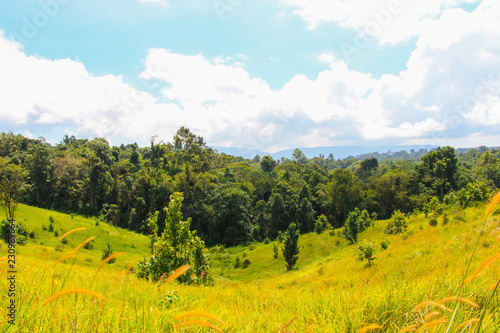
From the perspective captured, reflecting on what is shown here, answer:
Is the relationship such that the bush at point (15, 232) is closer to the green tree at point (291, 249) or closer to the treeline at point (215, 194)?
Result: the treeline at point (215, 194)

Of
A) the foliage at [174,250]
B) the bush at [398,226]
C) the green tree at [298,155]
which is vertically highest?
the green tree at [298,155]

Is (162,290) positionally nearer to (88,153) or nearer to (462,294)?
(462,294)

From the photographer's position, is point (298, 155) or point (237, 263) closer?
point (237, 263)

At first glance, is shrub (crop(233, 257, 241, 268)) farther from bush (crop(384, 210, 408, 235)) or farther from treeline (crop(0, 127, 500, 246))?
bush (crop(384, 210, 408, 235))

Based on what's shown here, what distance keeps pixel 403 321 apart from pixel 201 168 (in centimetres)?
6141

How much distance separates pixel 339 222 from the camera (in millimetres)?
55062

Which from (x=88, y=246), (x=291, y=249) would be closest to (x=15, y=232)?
(x=88, y=246)

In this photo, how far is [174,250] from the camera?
930 centimetres

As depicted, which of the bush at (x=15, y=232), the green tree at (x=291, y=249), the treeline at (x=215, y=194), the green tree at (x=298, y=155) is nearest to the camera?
the bush at (x=15, y=232)

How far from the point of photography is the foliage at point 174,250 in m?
8.70

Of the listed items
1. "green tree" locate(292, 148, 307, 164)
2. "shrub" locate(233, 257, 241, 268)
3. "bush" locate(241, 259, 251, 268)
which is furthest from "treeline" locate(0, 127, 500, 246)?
"green tree" locate(292, 148, 307, 164)

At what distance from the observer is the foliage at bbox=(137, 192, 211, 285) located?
8.70 meters

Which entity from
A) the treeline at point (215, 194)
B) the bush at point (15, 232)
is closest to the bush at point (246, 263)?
the treeline at point (215, 194)

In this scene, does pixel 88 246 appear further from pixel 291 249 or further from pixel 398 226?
pixel 398 226
